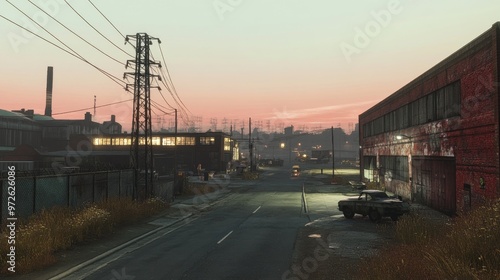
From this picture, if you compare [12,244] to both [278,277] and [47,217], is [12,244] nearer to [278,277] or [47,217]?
[47,217]

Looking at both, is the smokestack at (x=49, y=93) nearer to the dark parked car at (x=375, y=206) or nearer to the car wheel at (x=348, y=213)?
the car wheel at (x=348, y=213)

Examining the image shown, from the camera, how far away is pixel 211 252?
43.3 feet

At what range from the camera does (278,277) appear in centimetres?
1009

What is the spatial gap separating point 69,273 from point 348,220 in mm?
15035

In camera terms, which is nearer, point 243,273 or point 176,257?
point 243,273

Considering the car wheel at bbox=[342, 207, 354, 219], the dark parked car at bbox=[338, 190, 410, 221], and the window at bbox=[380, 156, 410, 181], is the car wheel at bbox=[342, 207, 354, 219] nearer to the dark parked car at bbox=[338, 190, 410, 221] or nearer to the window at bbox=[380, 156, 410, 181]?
the dark parked car at bbox=[338, 190, 410, 221]

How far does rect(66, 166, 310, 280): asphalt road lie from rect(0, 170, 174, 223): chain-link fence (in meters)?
4.86

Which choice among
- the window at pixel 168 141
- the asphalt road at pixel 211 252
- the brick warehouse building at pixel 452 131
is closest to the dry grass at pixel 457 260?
the asphalt road at pixel 211 252

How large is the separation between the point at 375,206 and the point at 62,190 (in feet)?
53.7

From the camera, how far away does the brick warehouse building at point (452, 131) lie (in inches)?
659

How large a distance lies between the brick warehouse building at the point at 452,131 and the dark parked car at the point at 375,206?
339 centimetres

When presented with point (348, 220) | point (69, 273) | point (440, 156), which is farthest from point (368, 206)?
point (69, 273)

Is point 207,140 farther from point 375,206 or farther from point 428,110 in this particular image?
point 375,206

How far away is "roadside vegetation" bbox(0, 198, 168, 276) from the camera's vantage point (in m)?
11.3
